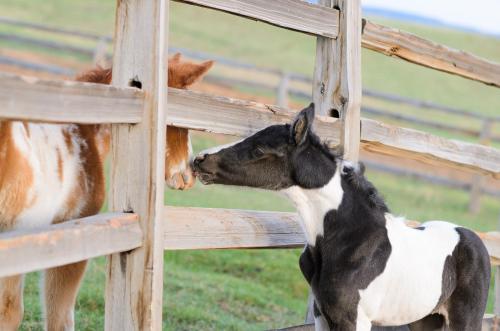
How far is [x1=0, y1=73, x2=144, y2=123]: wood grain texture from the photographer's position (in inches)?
95.7

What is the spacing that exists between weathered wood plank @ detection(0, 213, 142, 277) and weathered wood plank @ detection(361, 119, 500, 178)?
1.89 m

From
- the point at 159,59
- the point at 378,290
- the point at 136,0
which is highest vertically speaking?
the point at 136,0

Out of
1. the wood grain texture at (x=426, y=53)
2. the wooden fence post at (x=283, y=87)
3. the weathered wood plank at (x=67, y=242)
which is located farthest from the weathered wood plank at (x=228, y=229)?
Answer: the wooden fence post at (x=283, y=87)

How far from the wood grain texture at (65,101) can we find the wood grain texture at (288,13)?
58 cm

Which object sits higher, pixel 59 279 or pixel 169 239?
pixel 169 239

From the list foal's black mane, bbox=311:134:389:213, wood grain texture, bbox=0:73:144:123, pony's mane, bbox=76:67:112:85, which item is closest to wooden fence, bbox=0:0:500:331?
wood grain texture, bbox=0:73:144:123

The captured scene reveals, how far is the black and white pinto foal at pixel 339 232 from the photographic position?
11.5 feet

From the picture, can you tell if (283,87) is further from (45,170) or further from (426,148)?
(45,170)

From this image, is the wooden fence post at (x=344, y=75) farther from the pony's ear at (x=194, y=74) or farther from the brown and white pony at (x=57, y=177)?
the pony's ear at (x=194, y=74)

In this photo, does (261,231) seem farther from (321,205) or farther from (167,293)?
(167,293)

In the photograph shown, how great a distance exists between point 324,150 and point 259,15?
74 cm

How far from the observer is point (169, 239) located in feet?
10.8

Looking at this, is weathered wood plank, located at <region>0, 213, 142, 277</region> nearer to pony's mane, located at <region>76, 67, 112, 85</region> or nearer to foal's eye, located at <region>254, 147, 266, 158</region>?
foal's eye, located at <region>254, 147, 266, 158</region>

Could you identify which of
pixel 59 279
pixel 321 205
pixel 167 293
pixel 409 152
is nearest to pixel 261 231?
pixel 321 205
